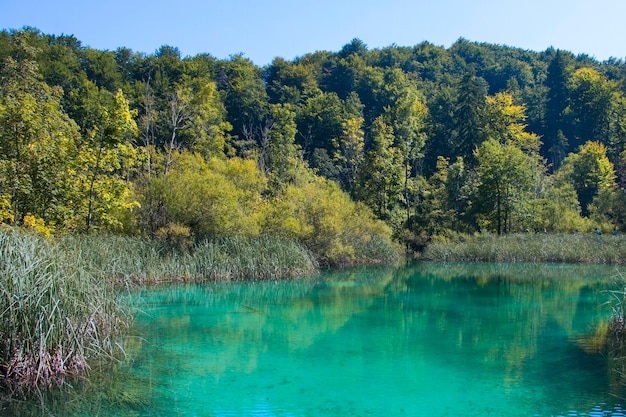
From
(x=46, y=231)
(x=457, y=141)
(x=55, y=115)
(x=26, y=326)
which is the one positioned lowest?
(x=26, y=326)

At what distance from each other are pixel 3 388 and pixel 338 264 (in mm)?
19179

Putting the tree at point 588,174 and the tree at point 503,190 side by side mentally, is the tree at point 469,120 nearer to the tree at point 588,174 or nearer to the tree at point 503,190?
the tree at point 588,174

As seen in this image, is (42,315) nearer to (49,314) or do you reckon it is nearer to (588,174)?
(49,314)

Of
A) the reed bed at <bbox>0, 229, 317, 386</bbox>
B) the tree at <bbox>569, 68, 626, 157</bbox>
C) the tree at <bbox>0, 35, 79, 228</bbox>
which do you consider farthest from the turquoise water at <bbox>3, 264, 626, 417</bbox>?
the tree at <bbox>569, 68, 626, 157</bbox>

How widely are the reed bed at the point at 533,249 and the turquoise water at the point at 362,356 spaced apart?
9.79 meters

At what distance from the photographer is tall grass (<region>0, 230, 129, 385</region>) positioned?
22.9 ft

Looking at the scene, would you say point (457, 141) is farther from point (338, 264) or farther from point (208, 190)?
point (208, 190)

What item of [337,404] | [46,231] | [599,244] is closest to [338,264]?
[599,244]

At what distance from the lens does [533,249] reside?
27.2m

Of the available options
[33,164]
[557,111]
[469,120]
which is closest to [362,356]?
[33,164]

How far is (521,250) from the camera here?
27469mm

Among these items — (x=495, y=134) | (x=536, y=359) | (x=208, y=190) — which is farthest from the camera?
(x=495, y=134)

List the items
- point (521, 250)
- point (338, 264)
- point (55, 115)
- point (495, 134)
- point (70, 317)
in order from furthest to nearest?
point (495, 134)
point (521, 250)
point (338, 264)
point (55, 115)
point (70, 317)

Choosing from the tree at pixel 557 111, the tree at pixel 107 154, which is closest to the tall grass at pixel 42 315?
the tree at pixel 107 154
